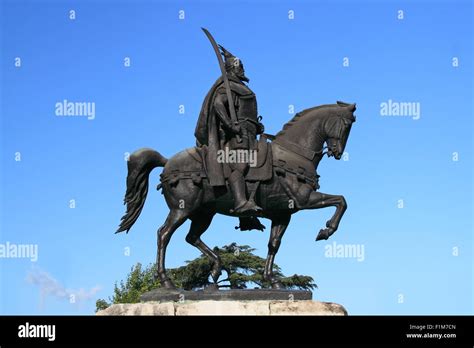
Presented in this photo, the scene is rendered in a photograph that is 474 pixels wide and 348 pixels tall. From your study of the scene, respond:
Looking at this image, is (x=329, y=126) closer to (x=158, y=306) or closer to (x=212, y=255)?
(x=212, y=255)

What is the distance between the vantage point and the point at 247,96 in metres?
18.5

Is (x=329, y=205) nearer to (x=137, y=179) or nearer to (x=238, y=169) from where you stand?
(x=238, y=169)

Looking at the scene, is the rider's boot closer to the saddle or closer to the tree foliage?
the saddle

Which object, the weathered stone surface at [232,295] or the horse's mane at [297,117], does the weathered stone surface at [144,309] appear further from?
the horse's mane at [297,117]

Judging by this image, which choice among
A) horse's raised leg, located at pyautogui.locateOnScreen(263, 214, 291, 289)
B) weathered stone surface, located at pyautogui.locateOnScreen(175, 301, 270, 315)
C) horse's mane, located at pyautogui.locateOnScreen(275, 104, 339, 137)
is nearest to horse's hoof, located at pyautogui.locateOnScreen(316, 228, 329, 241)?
horse's raised leg, located at pyautogui.locateOnScreen(263, 214, 291, 289)

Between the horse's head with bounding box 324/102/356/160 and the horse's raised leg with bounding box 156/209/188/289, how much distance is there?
131 inches

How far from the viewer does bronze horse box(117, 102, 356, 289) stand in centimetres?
1805

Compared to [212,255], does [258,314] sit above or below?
below

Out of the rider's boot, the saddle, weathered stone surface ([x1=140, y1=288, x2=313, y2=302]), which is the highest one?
the saddle

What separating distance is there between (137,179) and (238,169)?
7.47 feet
